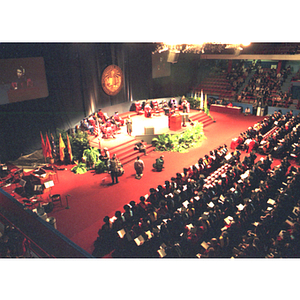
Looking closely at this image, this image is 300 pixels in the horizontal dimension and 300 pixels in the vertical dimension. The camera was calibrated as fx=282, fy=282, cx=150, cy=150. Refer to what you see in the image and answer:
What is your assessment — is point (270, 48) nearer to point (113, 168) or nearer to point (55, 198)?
point (113, 168)

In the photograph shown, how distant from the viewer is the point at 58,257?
6.05m

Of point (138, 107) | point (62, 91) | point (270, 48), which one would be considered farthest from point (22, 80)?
point (270, 48)

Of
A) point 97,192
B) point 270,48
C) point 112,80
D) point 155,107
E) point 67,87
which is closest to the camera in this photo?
point 97,192

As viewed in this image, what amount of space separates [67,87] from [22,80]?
2.62 meters

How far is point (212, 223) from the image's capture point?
664 centimetres

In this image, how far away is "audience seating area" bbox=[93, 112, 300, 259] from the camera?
5.99 meters

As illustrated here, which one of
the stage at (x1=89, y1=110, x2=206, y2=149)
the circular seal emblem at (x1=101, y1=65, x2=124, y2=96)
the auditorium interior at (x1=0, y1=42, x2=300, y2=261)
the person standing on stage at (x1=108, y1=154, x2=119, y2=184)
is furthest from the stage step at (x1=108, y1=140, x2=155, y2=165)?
the circular seal emblem at (x1=101, y1=65, x2=124, y2=96)

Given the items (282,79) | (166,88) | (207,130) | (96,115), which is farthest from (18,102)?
(282,79)

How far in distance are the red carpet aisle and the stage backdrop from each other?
Result: 9.52 feet

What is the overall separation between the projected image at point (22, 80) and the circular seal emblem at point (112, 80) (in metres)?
4.40

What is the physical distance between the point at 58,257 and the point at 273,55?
20.2 metres

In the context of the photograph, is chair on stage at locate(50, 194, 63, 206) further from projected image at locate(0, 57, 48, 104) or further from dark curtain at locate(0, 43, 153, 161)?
projected image at locate(0, 57, 48, 104)

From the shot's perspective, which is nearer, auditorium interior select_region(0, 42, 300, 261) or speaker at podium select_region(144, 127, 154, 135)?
auditorium interior select_region(0, 42, 300, 261)

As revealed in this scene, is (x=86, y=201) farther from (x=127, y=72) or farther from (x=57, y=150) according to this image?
(x=127, y=72)
